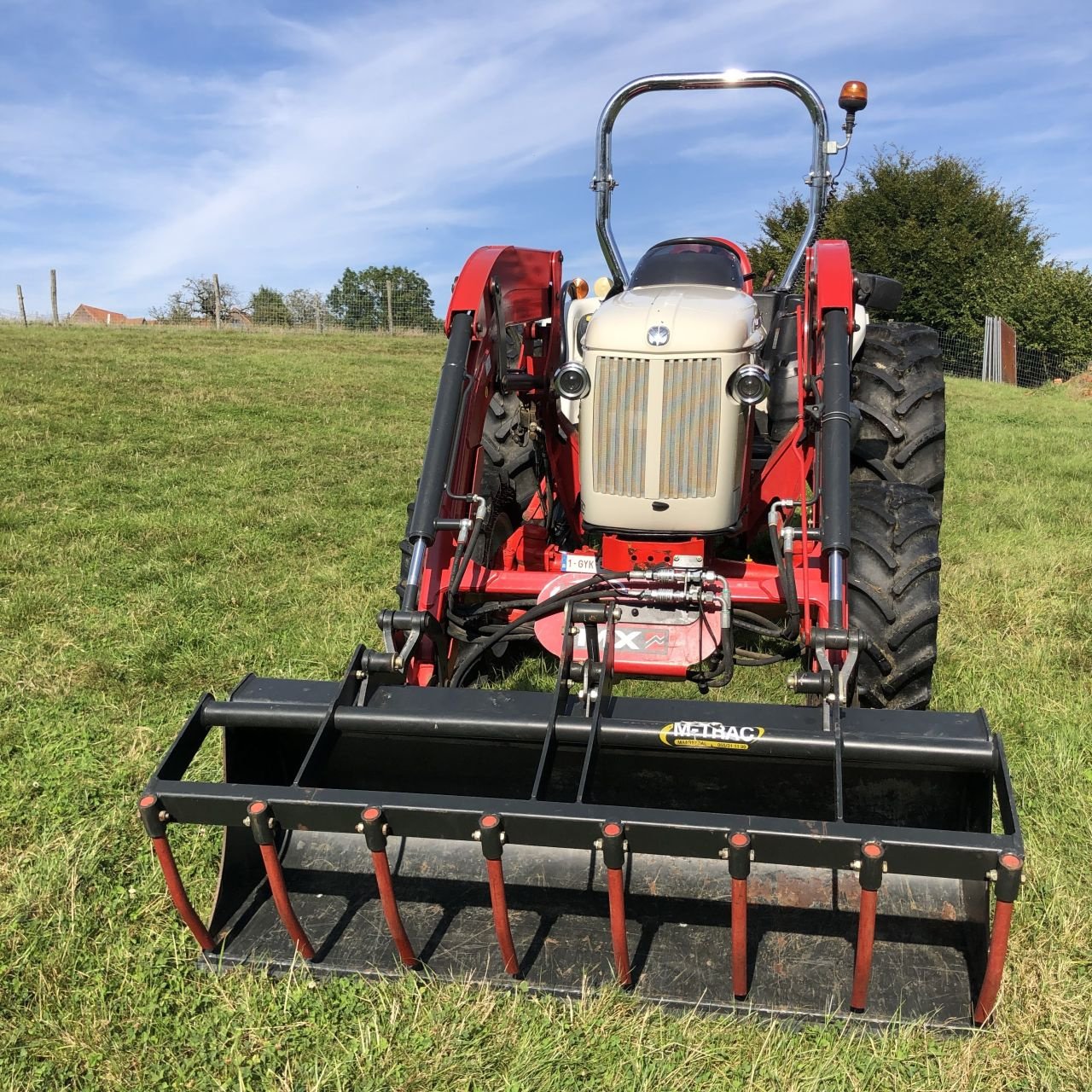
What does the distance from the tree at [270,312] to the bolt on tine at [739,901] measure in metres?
25.9

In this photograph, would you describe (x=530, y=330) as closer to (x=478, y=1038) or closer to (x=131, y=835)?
(x=131, y=835)

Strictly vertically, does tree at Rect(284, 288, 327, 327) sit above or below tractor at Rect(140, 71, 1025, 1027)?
above

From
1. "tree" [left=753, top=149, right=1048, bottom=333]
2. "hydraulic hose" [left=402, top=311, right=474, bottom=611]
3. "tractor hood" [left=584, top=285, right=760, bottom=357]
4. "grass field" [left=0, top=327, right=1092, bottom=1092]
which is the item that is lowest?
"grass field" [left=0, top=327, right=1092, bottom=1092]

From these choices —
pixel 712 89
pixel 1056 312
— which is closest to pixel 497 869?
pixel 712 89

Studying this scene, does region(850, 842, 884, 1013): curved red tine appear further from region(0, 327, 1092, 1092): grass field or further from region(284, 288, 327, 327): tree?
region(284, 288, 327, 327): tree

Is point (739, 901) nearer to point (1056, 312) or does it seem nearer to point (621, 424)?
point (621, 424)

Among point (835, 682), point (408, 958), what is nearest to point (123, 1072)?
point (408, 958)

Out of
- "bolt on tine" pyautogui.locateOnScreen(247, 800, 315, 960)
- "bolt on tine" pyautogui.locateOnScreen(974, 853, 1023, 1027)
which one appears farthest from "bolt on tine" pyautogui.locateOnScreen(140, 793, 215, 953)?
"bolt on tine" pyautogui.locateOnScreen(974, 853, 1023, 1027)

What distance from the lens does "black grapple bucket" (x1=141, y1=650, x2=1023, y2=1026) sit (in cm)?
212

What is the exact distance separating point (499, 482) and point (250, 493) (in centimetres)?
384

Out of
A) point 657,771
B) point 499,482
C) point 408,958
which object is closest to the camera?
point 408,958

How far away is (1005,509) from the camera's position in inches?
302

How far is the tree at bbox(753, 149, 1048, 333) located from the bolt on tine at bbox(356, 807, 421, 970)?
28.2 m

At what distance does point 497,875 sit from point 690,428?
69.5 inches
